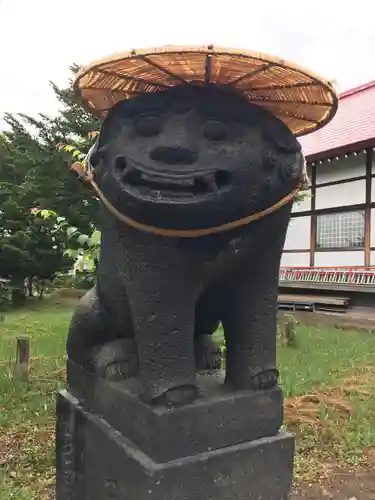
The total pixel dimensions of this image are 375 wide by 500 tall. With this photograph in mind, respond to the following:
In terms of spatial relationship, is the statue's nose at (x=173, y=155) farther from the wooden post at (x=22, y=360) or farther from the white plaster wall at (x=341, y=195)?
the white plaster wall at (x=341, y=195)

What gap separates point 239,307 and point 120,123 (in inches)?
27.5

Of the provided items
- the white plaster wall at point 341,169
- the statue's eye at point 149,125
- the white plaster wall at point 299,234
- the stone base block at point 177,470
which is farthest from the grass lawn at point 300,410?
the white plaster wall at point 299,234

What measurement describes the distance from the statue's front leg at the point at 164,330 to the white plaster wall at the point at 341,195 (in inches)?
362

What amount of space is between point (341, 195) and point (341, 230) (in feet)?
2.35

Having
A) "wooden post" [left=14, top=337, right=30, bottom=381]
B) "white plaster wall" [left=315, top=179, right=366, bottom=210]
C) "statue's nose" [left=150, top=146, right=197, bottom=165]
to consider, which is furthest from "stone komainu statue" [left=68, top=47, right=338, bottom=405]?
"white plaster wall" [left=315, top=179, right=366, bottom=210]

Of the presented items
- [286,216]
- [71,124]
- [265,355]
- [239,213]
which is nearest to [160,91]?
[239,213]

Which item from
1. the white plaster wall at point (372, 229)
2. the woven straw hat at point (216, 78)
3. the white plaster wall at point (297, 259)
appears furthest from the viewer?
the white plaster wall at point (297, 259)

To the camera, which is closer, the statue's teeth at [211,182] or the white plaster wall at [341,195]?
the statue's teeth at [211,182]

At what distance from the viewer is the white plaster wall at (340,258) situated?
32.7ft

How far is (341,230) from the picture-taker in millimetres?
10414

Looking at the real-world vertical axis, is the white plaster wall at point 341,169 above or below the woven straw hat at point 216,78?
above

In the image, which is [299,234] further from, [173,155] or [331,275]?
[173,155]

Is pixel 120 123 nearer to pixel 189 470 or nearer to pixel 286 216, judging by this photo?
pixel 286 216

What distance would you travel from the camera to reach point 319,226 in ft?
35.8
